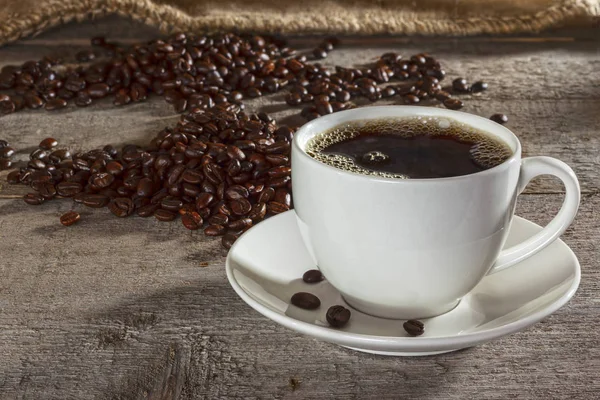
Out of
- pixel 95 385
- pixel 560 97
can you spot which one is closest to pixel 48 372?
pixel 95 385

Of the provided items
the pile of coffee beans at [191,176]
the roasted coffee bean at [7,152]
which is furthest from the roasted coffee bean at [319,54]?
the roasted coffee bean at [7,152]

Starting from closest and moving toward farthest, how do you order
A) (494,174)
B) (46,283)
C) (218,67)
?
1. (494,174)
2. (46,283)
3. (218,67)

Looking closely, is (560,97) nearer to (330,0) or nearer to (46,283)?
(330,0)

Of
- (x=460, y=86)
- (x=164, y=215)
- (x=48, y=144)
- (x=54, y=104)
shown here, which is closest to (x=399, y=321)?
(x=164, y=215)

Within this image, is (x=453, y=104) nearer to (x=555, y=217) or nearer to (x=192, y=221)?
(x=192, y=221)

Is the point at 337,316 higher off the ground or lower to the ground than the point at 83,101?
higher

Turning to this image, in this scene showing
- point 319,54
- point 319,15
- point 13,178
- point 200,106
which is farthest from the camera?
point 319,15
